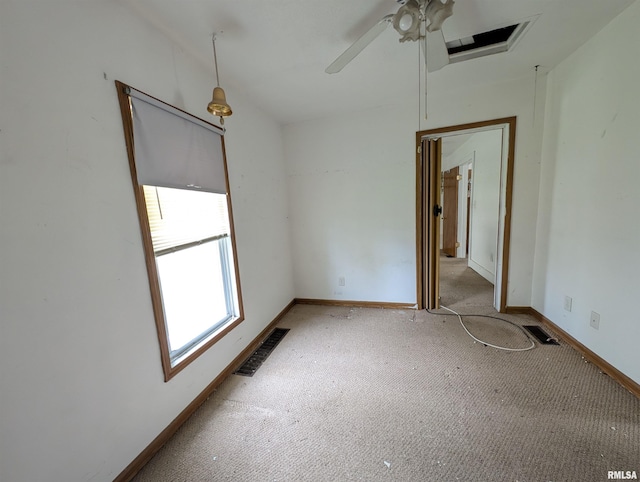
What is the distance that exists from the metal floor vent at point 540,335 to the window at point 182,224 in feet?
8.49

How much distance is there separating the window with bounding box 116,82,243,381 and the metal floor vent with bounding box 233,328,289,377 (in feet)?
1.17

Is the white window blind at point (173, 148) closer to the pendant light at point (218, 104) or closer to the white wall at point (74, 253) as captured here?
the white wall at point (74, 253)

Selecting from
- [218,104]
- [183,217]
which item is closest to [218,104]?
[218,104]

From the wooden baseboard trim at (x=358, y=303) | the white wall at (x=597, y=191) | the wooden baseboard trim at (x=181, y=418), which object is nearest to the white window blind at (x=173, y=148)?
the wooden baseboard trim at (x=181, y=418)

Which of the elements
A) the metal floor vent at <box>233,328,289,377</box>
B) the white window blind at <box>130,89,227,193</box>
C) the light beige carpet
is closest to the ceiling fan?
the white window blind at <box>130,89,227,193</box>

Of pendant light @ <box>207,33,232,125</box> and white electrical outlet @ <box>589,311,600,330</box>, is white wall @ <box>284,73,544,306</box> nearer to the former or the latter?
white electrical outlet @ <box>589,311,600,330</box>

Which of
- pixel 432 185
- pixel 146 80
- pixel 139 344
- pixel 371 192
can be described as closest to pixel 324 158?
pixel 371 192

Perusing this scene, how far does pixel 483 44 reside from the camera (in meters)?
1.72

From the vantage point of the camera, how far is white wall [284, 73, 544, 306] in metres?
2.25

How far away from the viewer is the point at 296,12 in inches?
50.3

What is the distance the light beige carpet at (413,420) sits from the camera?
3.67ft

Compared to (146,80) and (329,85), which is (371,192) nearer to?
(329,85)

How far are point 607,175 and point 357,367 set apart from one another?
218cm

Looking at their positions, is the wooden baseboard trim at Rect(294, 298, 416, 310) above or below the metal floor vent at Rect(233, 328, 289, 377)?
above
